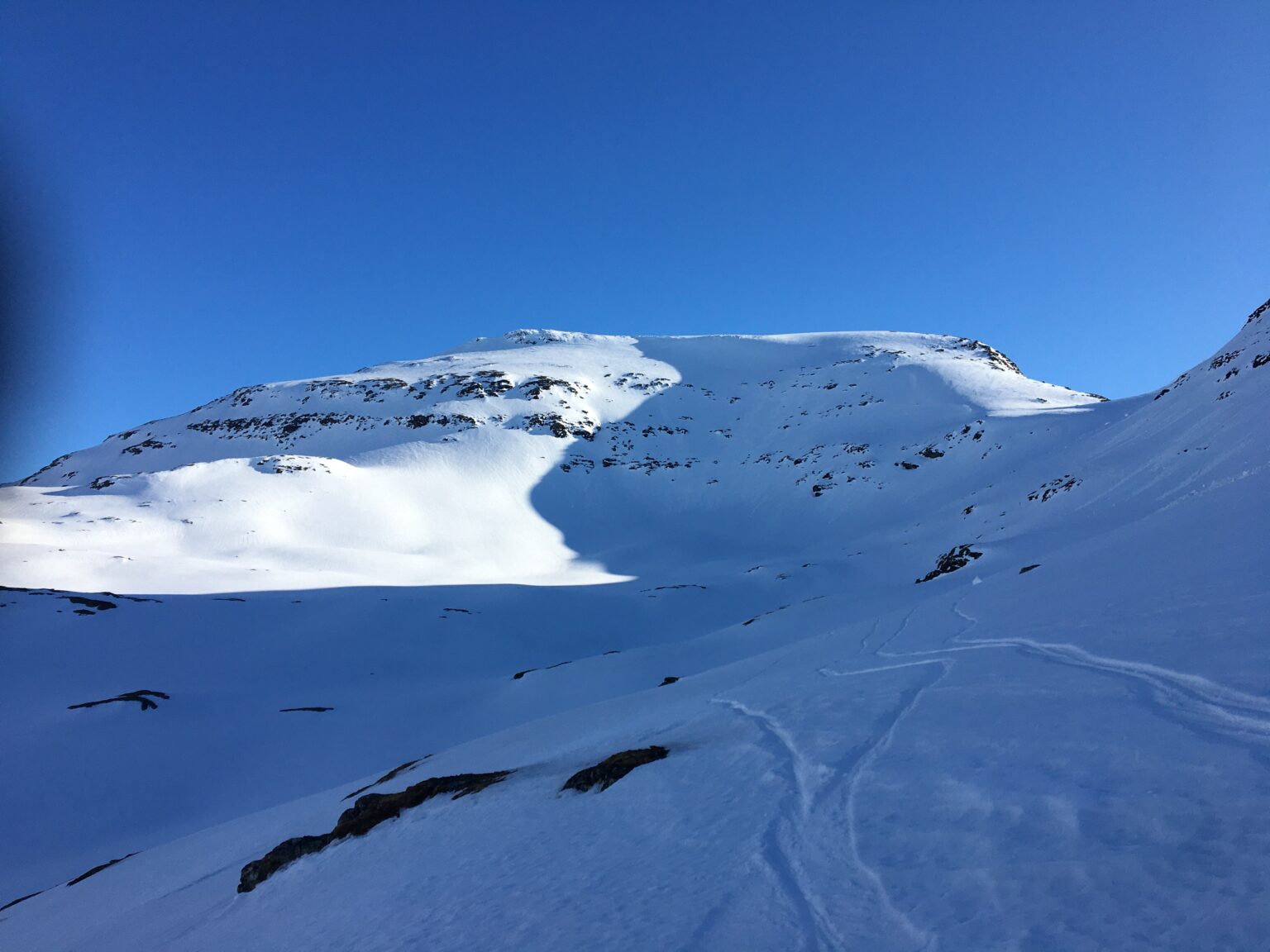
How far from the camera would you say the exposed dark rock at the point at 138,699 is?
17062mm

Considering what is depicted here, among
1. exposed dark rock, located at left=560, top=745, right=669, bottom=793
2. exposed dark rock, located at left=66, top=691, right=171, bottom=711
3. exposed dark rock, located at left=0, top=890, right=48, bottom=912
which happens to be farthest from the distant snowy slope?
exposed dark rock, located at left=560, top=745, right=669, bottom=793

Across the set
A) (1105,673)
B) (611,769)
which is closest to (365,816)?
(611,769)

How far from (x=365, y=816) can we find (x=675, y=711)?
4.14 meters

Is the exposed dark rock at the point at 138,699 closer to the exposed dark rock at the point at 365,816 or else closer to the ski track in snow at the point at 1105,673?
the exposed dark rock at the point at 365,816

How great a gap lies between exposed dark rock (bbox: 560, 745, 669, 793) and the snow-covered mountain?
0.06 metres

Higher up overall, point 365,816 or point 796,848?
point 365,816

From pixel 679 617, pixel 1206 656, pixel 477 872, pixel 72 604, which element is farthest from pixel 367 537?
pixel 1206 656

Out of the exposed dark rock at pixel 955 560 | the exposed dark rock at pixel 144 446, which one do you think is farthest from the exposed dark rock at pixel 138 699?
the exposed dark rock at pixel 144 446

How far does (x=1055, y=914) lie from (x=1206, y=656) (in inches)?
126

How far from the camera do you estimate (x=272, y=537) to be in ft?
135

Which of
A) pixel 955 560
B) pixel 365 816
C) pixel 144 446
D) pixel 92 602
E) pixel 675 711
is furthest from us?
pixel 144 446

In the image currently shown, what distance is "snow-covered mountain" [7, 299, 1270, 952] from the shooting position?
3.25m

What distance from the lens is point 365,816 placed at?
24.3ft

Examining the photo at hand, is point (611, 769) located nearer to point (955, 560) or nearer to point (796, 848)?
point (796, 848)
